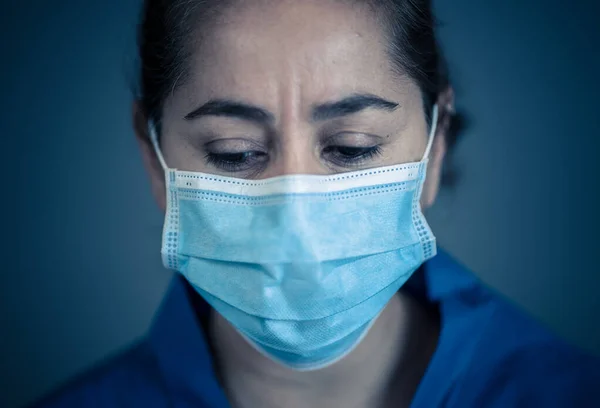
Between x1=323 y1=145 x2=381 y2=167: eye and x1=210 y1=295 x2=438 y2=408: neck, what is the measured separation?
47 centimetres

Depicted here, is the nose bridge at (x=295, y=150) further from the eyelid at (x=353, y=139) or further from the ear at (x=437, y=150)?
the ear at (x=437, y=150)

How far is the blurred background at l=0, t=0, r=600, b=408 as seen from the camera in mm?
2133

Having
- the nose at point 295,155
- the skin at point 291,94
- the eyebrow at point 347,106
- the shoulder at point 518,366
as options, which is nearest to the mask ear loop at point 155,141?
the skin at point 291,94

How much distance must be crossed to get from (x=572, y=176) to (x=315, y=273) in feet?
4.56

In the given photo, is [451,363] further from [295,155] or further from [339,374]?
[295,155]

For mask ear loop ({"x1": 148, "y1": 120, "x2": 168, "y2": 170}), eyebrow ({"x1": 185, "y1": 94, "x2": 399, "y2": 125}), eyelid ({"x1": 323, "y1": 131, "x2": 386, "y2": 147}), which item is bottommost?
mask ear loop ({"x1": 148, "y1": 120, "x2": 168, "y2": 170})

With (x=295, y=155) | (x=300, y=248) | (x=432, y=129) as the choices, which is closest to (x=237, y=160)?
(x=295, y=155)

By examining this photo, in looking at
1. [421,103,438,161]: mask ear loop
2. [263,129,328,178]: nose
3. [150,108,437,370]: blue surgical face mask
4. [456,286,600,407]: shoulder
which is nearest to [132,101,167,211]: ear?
[150,108,437,370]: blue surgical face mask

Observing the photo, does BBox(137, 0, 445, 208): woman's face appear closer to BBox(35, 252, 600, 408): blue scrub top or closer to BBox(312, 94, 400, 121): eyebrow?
BBox(312, 94, 400, 121): eyebrow

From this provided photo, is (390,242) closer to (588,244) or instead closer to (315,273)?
(315,273)

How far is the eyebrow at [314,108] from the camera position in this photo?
1259 millimetres

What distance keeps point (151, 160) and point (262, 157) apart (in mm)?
428

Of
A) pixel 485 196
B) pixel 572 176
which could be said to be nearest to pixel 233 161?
pixel 485 196

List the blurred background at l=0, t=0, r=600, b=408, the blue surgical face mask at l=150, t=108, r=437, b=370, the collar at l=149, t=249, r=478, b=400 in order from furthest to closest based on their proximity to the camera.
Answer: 1. the blurred background at l=0, t=0, r=600, b=408
2. the collar at l=149, t=249, r=478, b=400
3. the blue surgical face mask at l=150, t=108, r=437, b=370
